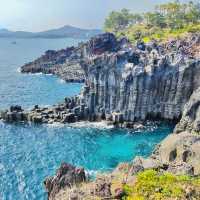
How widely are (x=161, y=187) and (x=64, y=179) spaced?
10657mm

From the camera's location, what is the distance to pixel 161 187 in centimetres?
4256

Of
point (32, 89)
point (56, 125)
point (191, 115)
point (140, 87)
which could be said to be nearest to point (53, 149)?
point (56, 125)

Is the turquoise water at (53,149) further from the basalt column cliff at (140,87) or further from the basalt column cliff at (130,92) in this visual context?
the basalt column cliff at (140,87)

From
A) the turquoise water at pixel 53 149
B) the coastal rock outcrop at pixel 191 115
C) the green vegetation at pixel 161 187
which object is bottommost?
the turquoise water at pixel 53 149

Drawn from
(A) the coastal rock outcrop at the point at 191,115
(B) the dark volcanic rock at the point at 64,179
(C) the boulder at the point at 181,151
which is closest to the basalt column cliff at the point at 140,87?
(A) the coastal rock outcrop at the point at 191,115

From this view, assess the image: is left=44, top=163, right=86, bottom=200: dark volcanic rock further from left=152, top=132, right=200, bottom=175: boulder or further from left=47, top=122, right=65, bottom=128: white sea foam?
left=47, top=122, right=65, bottom=128: white sea foam

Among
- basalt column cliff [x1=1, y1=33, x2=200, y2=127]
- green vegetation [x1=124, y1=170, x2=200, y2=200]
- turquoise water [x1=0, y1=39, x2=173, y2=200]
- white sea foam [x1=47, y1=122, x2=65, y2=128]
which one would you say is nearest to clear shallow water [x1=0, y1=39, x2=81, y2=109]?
basalt column cliff [x1=1, y1=33, x2=200, y2=127]

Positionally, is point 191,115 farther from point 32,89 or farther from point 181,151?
point 32,89

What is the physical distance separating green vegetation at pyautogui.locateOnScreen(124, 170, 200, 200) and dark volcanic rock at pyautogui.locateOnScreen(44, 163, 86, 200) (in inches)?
253

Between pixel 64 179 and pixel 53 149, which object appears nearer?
pixel 64 179

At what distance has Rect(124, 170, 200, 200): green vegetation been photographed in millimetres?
41125

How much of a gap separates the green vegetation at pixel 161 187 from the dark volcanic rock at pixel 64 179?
6.43 meters

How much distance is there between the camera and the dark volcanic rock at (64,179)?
4691 cm

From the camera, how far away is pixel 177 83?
348 ft
